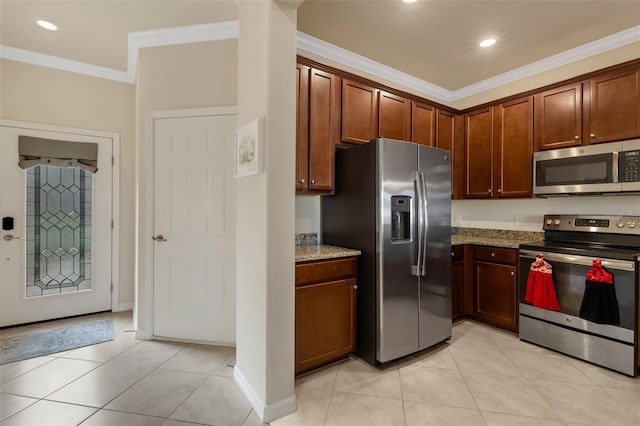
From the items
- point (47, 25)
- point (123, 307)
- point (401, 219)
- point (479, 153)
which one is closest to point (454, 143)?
point (479, 153)

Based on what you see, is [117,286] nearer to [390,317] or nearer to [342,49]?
[390,317]

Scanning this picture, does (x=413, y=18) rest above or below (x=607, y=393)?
above

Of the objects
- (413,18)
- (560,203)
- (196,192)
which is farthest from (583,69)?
(196,192)

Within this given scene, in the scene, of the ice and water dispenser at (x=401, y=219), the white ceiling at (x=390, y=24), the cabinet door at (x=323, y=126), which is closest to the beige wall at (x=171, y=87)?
the white ceiling at (x=390, y=24)

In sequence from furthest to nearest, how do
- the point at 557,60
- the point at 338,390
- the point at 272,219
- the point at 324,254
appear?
the point at 557,60 → the point at 324,254 → the point at 338,390 → the point at 272,219

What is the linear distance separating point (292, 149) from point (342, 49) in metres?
1.67

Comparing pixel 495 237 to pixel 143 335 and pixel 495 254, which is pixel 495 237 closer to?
pixel 495 254

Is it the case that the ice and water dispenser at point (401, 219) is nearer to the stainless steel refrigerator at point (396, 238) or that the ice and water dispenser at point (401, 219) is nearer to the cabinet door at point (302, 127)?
the stainless steel refrigerator at point (396, 238)

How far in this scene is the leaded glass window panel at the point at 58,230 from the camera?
3234 mm

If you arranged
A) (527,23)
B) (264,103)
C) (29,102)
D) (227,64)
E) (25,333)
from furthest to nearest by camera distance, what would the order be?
(29,102), (25,333), (227,64), (527,23), (264,103)

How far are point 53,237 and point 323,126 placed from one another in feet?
10.5

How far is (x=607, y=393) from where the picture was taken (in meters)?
2.03

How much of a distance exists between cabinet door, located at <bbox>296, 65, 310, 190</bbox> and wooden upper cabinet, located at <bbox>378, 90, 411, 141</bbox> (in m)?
0.85

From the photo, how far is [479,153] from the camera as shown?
3.55m
